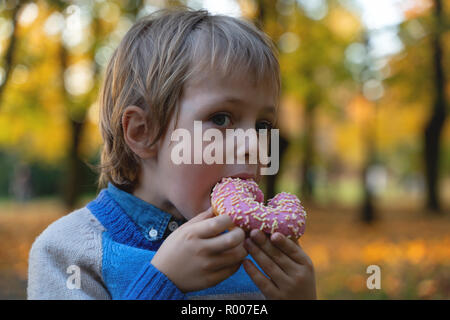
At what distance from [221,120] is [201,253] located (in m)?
0.60

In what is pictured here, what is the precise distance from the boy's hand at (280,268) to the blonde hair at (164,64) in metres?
0.71

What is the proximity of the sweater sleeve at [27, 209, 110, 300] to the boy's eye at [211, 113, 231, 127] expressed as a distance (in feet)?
2.44

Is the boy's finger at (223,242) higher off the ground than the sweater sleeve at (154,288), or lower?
higher

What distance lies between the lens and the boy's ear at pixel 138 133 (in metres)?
2.04

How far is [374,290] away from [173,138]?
197 inches

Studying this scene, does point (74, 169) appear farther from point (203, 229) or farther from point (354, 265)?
point (203, 229)

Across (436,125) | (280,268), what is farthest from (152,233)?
(436,125)

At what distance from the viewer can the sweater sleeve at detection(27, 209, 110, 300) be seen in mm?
1788

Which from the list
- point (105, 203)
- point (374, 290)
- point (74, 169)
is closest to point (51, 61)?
point (74, 169)

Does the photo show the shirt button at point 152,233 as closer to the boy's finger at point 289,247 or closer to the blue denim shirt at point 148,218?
the blue denim shirt at point 148,218

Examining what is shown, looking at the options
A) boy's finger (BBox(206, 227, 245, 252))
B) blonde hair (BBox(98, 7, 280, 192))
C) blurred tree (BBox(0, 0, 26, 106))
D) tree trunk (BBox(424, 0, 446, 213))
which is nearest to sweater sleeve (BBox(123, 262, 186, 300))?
boy's finger (BBox(206, 227, 245, 252))

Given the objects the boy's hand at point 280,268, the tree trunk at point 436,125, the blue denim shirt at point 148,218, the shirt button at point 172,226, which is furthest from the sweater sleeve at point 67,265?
the tree trunk at point 436,125

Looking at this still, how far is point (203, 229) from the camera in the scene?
163 centimetres

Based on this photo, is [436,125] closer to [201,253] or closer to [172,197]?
[172,197]
